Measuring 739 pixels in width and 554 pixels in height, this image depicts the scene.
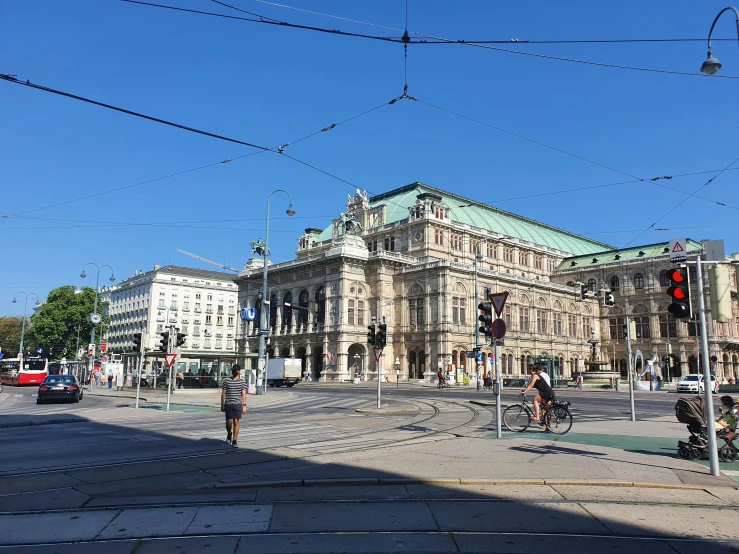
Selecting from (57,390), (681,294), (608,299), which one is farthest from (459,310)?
(681,294)

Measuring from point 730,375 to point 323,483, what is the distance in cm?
8835

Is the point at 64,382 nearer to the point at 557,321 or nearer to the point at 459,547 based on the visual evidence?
the point at 459,547

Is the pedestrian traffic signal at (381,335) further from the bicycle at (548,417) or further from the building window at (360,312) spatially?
the building window at (360,312)

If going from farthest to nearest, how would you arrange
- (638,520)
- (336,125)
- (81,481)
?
(336,125)
(81,481)
(638,520)

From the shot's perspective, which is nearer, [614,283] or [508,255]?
[508,255]

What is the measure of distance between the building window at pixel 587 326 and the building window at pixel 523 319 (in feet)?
58.3

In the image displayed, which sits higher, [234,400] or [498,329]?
[498,329]

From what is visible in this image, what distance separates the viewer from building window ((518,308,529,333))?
254 ft

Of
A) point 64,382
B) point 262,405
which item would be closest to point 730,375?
point 262,405

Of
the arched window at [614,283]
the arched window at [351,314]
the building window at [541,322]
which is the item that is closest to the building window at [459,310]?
the arched window at [351,314]

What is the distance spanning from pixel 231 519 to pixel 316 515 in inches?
42.7

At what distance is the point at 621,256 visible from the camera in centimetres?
9338

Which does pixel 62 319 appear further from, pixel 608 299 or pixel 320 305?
pixel 608 299

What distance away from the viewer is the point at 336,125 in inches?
846
